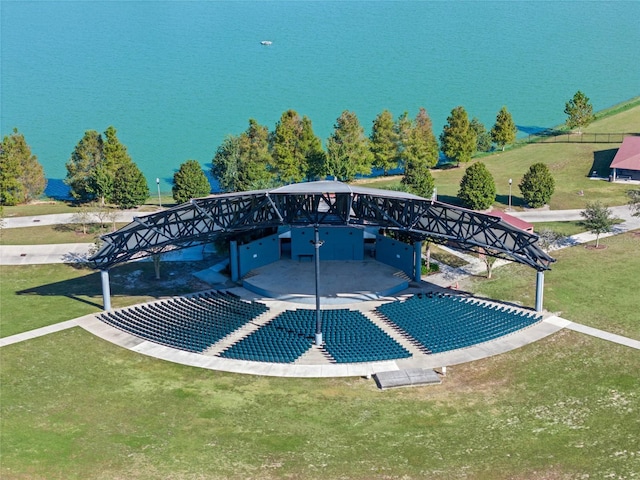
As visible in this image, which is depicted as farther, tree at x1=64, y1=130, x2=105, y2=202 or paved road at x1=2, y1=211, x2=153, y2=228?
tree at x1=64, y1=130, x2=105, y2=202

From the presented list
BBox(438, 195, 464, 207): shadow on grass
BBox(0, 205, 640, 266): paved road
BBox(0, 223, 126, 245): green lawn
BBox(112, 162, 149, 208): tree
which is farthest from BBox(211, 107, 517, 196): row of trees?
BBox(0, 223, 126, 245): green lawn

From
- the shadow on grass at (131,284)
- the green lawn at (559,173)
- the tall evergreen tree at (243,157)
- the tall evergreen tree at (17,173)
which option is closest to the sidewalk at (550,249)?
the green lawn at (559,173)

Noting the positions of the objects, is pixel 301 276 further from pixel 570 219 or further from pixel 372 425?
pixel 570 219

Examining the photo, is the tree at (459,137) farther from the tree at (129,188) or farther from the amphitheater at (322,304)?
the tree at (129,188)

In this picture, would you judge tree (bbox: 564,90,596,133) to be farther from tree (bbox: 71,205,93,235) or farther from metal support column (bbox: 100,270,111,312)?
metal support column (bbox: 100,270,111,312)

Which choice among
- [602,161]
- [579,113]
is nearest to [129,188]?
[602,161]
